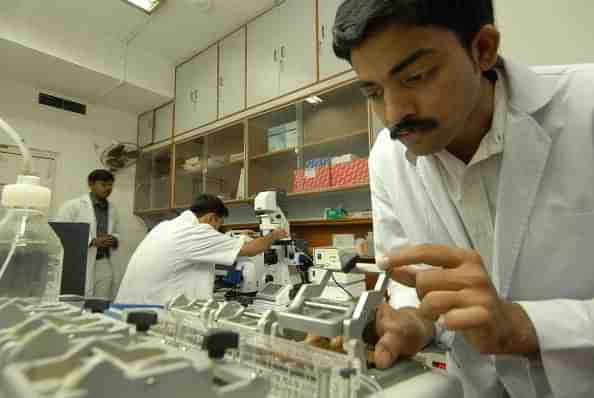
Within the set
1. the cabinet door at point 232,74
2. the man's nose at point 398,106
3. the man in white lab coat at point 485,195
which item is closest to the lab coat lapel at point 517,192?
the man in white lab coat at point 485,195

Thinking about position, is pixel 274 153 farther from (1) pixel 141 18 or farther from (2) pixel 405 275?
(2) pixel 405 275

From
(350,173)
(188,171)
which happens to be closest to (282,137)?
(350,173)

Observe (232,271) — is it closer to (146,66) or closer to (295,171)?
(295,171)

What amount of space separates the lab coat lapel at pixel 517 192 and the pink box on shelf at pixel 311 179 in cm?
187

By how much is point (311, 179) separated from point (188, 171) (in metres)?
1.77

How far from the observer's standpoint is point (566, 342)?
484 mm

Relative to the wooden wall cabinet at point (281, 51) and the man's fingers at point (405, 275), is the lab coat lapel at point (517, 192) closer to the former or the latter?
the man's fingers at point (405, 275)

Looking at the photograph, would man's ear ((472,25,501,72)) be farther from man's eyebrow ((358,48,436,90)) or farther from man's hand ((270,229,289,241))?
man's hand ((270,229,289,241))

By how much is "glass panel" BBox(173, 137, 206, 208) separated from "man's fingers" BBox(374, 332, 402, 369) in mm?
3385

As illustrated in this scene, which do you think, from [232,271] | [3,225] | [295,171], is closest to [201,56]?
[295,171]

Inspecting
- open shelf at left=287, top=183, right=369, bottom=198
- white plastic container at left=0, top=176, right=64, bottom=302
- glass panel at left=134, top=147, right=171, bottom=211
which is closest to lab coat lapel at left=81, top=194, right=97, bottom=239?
glass panel at left=134, top=147, right=171, bottom=211

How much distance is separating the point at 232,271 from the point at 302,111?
145 centimetres

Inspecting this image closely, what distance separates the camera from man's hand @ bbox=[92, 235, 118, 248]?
10.5 feet

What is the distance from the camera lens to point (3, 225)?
2.14 ft
